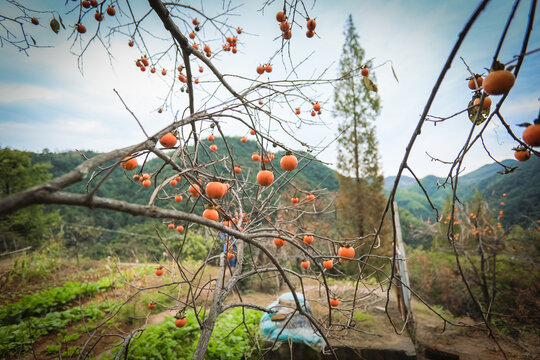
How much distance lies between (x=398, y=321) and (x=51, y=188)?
565 centimetres

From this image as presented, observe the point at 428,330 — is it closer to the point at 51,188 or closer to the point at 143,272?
the point at 51,188

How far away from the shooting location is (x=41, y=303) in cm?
471

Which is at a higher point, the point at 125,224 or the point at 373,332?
the point at 373,332

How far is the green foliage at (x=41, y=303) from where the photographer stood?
4.22 m

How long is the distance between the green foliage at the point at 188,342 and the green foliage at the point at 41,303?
5.64 ft

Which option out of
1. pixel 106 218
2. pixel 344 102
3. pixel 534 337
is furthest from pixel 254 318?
pixel 106 218

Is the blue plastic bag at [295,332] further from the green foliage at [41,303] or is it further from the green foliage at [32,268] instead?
the green foliage at [32,268]

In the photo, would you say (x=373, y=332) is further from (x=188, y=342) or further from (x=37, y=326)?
(x=37, y=326)

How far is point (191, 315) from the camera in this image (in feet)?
13.9

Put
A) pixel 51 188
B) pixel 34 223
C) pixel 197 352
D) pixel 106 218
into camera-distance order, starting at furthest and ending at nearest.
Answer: pixel 106 218, pixel 34 223, pixel 197 352, pixel 51 188

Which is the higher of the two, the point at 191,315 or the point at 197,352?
the point at 197,352

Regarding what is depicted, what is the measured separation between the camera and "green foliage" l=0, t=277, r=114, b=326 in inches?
166

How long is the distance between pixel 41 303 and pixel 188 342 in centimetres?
366

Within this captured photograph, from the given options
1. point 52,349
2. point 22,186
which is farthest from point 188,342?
point 22,186
